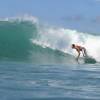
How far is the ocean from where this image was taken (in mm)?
15586

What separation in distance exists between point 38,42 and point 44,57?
245 cm

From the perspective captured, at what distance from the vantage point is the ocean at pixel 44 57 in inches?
614

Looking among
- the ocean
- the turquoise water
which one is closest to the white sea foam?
the ocean

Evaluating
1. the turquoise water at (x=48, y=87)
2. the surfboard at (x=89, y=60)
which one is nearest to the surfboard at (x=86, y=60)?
the surfboard at (x=89, y=60)

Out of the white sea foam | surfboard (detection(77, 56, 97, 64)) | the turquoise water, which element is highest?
the white sea foam

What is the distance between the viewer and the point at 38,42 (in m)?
32.3

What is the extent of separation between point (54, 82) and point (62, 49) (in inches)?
687

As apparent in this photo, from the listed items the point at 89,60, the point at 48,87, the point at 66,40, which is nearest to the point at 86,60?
the point at 89,60

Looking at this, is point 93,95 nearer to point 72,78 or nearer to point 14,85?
point 14,85

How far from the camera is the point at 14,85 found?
45.6ft

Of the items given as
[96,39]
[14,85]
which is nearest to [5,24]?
[96,39]

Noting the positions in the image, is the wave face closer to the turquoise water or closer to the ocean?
the ocean

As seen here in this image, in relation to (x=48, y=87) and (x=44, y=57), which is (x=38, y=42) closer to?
(x=44, y=57)

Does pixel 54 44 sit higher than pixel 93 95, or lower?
higher
